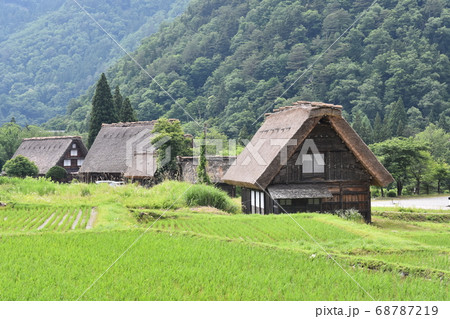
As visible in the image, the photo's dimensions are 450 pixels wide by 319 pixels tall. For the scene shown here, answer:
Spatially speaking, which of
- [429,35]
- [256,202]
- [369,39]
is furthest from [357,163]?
[429,35]

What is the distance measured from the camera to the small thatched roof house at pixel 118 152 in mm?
36606

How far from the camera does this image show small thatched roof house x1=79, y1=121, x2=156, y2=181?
36606 millimetres

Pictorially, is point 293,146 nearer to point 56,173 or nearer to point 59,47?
point 56,173

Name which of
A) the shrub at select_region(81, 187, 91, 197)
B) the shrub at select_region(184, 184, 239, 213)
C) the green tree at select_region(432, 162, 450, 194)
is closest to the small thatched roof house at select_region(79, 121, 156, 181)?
the shrub at select_region(81, 187, 91, 197)

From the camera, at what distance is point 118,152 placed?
131ft

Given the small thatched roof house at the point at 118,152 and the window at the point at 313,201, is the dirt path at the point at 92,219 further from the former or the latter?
the small thatched roof house at the point at 118,152

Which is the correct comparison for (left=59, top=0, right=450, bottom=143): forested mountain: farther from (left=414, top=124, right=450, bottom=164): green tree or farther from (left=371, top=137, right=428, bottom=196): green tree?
(left=371, top=137, right=428, bottom=196): green tree

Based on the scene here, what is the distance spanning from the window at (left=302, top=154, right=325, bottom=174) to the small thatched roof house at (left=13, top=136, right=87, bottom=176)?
33.9 metres

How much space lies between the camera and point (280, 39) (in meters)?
82.6

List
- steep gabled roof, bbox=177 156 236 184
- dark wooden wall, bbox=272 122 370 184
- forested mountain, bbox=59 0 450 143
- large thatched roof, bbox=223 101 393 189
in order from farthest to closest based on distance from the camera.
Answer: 1. forested mountain, bbox=59 0 450 143
2. steep gabled roof, bbox=177 156 236 184
3. dark wooden wall, bbox=272 122 370 184
4. large thatched roof, bbox=223 101 393 189

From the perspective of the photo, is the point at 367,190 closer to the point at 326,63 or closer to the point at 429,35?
the point at 326,63

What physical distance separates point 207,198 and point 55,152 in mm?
32793

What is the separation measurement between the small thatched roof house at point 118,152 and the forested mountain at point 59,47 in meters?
85.5

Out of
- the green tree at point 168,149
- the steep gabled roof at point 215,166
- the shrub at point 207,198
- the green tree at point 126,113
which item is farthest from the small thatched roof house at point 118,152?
the shrub at point 207,198
